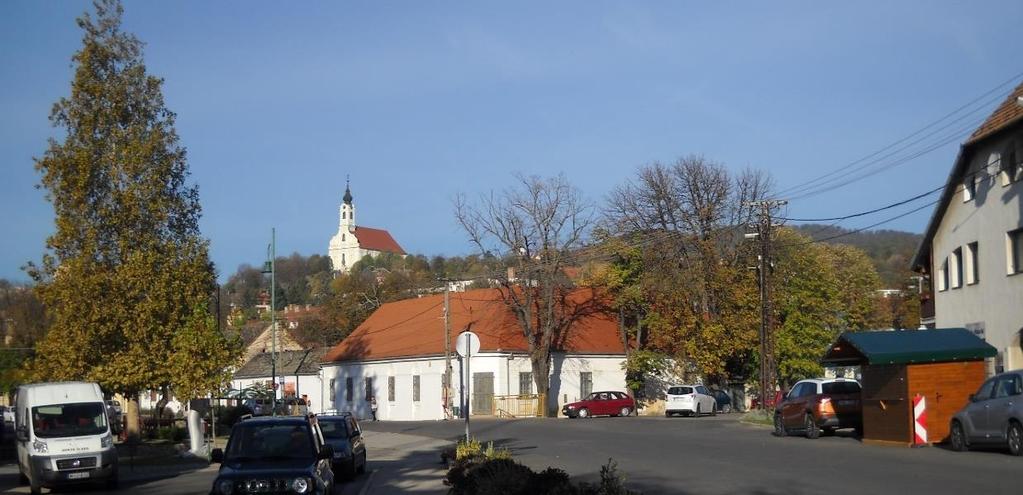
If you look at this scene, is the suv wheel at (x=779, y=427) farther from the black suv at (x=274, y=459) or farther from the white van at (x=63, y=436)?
the white van at (x=63, y=436)

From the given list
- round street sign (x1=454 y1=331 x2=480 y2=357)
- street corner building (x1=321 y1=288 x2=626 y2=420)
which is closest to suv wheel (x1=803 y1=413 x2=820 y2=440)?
round street sign (x1=454 y1=331 x2=480 y2=357)

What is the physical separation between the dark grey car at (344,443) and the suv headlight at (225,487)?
764 cm

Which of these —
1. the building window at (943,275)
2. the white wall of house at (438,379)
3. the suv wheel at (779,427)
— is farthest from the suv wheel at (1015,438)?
the white wall of house at (438,379)

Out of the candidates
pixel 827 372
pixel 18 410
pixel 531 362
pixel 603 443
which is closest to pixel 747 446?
pixel 603 443

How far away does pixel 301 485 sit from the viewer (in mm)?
14023

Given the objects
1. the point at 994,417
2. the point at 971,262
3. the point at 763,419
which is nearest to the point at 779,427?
the point at 971,262

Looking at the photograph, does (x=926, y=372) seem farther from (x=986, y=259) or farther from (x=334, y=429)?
(x=334, y=429)

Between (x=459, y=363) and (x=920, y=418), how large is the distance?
36.4 metres

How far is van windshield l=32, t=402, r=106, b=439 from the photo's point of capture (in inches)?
901

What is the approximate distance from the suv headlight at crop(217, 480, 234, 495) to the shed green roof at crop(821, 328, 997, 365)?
16.5 metres

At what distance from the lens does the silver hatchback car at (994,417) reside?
20.7 metres

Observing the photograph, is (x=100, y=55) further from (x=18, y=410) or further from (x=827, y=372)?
(x=827, y=372)

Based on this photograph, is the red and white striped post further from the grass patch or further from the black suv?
the grass patch

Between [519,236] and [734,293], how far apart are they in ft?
41.8
